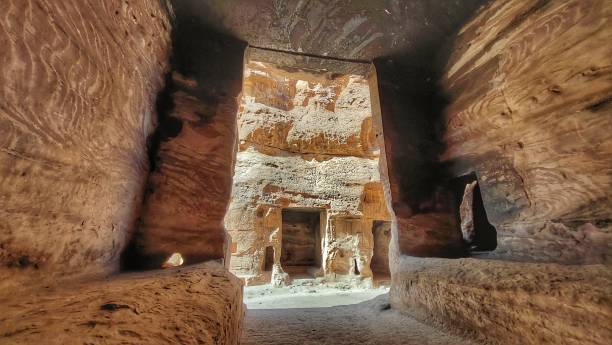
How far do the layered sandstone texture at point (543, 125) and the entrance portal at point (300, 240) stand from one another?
7749 millimetres

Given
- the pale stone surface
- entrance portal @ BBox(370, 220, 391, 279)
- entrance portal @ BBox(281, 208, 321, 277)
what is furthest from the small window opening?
the pale stone surface

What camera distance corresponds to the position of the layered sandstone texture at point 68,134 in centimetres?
85

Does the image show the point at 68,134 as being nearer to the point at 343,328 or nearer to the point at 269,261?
the point at 343,328

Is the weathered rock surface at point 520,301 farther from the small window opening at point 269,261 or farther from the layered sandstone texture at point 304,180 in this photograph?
the small window opening at point 269,261

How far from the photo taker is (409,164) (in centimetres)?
274

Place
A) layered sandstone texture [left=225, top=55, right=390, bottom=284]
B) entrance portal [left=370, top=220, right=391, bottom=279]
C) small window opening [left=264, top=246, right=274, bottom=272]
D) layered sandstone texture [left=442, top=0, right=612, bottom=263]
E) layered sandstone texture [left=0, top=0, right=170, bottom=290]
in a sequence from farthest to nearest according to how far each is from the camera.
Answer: entrance portal [left=370, top=220, right=391, bottom=279] → small window opening [left=264, top=246, right=274, bottom=272] → layered sandstone texture [left=225, top=55, right=390, bottom=284] → layered sandstone texture [left=442, top=0, right=612, bottom=263] → layered sandstone texture [left=0, top=0, right=170, bottom=290]

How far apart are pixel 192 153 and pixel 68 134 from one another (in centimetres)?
112

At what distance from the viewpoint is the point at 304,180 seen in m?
8.59

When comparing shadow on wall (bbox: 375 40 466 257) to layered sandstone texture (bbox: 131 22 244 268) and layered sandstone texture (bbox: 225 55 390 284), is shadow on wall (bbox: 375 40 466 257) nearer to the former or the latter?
layered sandstone texture (bbox: 131 22 244 268)

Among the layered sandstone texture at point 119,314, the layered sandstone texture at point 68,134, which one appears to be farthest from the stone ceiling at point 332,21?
the layered sandstone texture at point 119,314

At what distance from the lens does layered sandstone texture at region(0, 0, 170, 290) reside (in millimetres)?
847

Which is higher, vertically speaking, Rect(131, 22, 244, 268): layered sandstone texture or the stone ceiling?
the stone ceiling

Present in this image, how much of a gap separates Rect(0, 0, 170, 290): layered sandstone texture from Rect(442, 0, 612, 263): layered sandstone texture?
2788mm

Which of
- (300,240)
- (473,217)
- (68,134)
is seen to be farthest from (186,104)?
(300,240)
